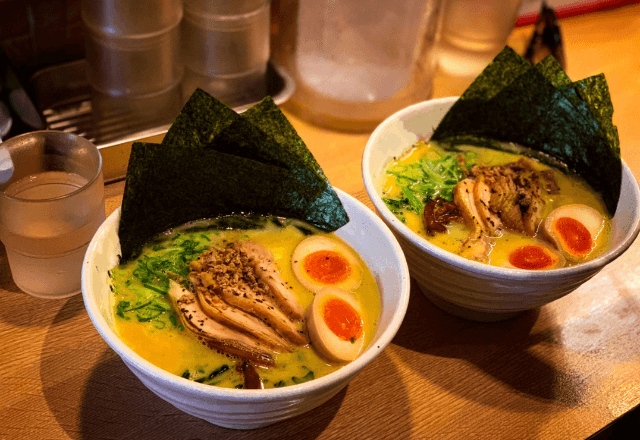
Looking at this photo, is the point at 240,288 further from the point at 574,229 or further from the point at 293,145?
the point at 574,229

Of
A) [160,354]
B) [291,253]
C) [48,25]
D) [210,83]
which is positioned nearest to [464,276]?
[291,253]

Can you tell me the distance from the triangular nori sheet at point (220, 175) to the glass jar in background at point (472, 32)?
3.95ft

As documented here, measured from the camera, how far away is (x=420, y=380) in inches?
49.8

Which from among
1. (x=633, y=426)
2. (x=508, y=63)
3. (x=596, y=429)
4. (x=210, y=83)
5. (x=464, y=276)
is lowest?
(x=633, y=426)

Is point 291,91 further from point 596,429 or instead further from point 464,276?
point 596,429

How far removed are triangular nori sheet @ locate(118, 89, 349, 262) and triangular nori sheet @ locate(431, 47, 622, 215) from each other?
0.50 metres

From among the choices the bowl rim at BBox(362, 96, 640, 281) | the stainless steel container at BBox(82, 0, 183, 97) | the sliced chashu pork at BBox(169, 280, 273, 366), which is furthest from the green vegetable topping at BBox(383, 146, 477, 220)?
the stainless steel container at BBox(82, 0, 183, 97)

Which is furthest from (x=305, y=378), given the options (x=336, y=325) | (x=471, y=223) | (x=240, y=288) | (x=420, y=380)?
(x=471, y=223)

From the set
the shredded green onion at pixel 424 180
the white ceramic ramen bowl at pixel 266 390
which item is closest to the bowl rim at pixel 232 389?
the white ceramic ramen bowl at pixel 266 390

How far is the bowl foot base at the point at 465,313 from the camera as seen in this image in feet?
4.42

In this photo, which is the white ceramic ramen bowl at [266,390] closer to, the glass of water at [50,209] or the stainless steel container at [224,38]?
the glass of water at [50,209]

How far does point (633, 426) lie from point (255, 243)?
38.5 inches

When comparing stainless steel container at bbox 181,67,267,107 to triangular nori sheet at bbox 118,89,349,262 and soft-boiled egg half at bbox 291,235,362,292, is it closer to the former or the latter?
triangular nori sheet at bbox 118,89,349,262

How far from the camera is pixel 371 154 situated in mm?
1401
